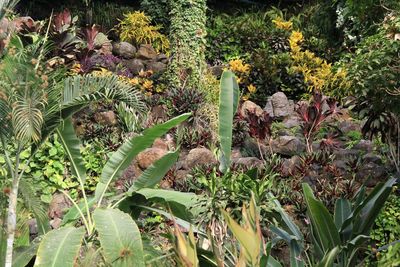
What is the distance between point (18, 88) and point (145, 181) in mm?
1814

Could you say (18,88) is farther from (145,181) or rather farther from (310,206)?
(310,206)

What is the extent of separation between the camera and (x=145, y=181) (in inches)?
254

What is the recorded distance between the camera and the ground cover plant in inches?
201

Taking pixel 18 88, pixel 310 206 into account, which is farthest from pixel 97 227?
pixel 310 206

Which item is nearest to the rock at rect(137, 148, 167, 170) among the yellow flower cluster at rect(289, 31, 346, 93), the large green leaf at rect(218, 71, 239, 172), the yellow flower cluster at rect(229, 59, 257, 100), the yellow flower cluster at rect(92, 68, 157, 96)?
the large green leaf at rect(218, 71, 239, 172)

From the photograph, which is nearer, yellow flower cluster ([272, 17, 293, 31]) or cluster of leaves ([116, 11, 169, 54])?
cluster of leaves ([116, 11, 169, 54])

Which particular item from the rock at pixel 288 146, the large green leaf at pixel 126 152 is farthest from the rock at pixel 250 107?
the large green leaf at pixel 126 152

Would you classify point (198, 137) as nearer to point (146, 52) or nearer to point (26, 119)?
point (146, 52)

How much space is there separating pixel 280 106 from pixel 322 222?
16.5 feet

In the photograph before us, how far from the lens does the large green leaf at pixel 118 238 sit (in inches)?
186

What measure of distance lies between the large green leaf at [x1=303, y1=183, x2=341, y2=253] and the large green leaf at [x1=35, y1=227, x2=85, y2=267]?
6.69 feet

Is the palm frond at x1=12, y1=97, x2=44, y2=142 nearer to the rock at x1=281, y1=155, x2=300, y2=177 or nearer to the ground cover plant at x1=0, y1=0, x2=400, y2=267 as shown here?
the ground cover plant at x1=0, y1=0, x2=400, y2=267

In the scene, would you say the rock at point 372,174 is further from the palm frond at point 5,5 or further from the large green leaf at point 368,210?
the palm frond at point 5,5

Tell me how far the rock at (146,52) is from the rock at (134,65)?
0.27 m
